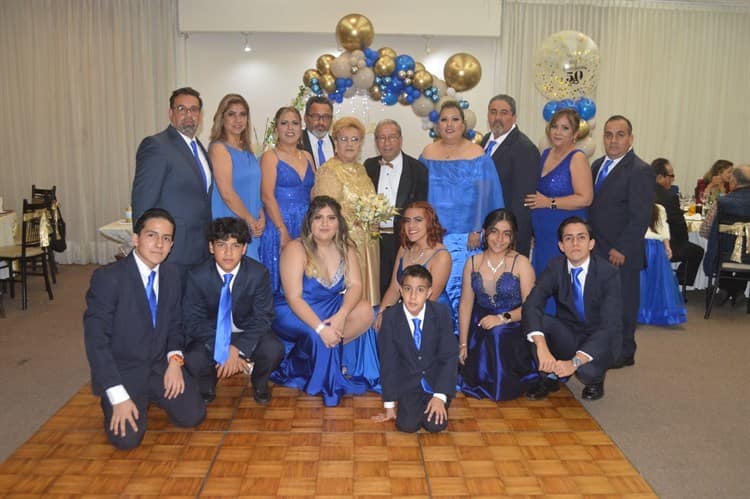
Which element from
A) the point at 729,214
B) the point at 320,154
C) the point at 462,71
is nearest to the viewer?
the point at 320,154

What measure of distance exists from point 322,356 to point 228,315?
1.97 feet

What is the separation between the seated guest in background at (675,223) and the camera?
6215mm

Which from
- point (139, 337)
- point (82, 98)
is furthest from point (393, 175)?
point (82, 98)

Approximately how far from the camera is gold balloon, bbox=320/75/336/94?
6738 mm

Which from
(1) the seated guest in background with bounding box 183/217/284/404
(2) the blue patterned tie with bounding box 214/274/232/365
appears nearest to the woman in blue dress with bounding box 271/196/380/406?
(1) the seated guest in background with bounding box 183/217/284/404

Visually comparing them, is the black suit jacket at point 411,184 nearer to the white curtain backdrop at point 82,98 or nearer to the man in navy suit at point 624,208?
the man in navy suit at point 624,208

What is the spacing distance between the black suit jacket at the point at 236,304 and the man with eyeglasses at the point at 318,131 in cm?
124

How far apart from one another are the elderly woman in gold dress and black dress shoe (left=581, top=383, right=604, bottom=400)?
1.38 meters

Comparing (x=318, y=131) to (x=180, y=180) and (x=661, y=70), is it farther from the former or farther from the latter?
(x=661, y=70)

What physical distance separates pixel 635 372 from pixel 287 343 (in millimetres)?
2295

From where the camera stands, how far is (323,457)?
9.98 ft

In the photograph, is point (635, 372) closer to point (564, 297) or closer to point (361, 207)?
point (564, 297)

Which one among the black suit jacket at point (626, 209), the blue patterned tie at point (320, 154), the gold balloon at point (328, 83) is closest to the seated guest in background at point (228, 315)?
the blue patterned tie at point (320, 154)

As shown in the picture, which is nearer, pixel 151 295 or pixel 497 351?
pixel 151 295
